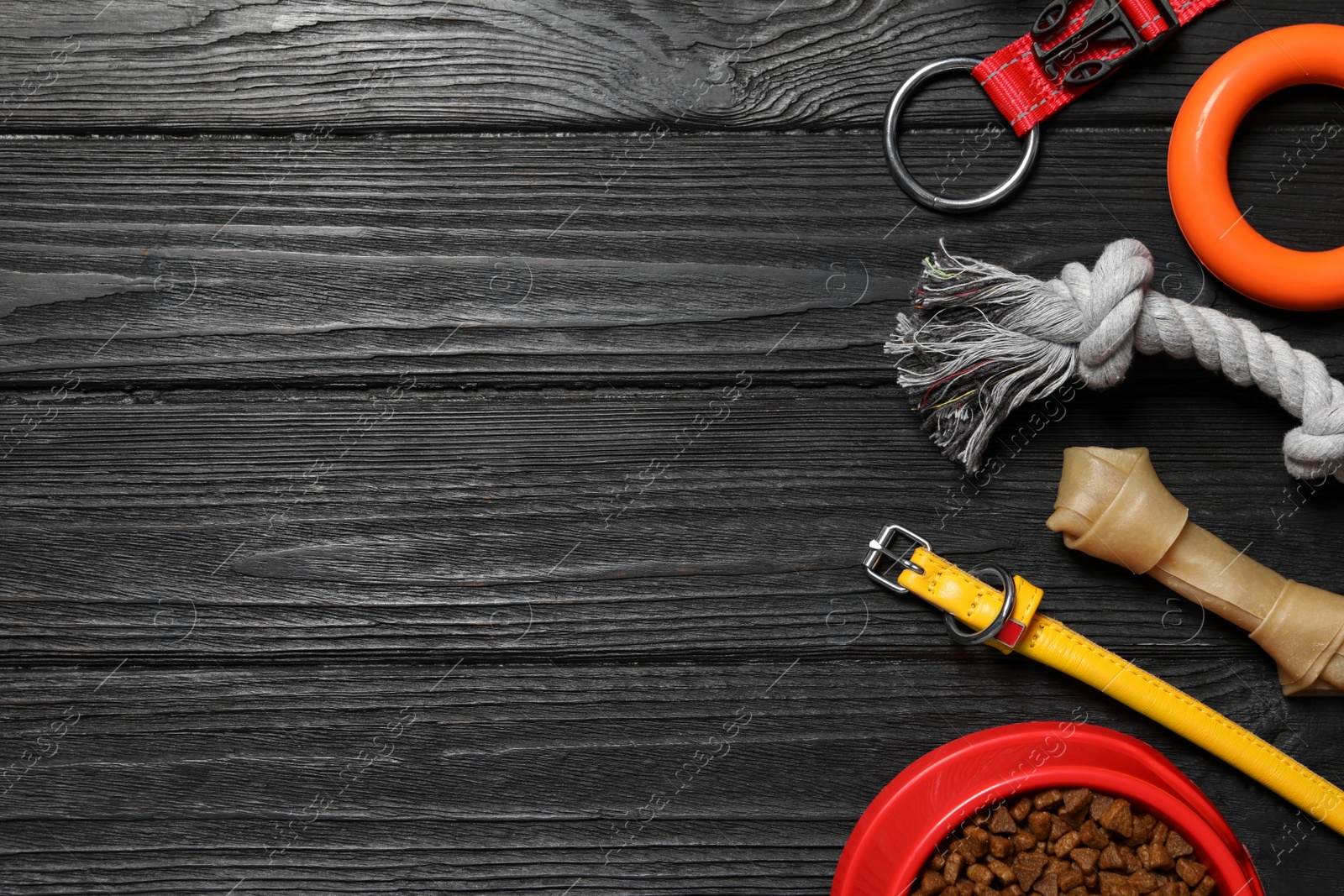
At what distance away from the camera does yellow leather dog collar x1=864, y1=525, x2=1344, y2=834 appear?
2.56ft

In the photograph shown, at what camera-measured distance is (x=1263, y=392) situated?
81 centimetres

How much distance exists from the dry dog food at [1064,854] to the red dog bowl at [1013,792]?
0.01 meters

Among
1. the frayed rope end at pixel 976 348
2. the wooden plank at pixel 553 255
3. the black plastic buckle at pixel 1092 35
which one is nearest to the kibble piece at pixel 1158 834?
the frayed rope end at pixel 976 348

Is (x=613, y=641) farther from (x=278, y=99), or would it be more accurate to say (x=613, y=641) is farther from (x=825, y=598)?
(x=278, y=99)

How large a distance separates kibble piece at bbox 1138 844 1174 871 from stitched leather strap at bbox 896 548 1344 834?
12 cm

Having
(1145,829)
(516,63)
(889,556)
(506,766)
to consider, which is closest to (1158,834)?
(1145,829)

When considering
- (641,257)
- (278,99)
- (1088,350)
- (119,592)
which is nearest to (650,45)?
(641,257)

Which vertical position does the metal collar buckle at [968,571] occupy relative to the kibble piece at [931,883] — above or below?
above

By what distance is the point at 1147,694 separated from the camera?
78cm

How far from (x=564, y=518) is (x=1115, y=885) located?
2.01ft

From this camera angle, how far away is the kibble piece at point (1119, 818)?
711 mm

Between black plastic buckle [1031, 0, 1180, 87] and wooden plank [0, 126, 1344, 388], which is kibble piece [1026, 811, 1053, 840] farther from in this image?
black plastic buckle [1031, 0, 1180, 87]

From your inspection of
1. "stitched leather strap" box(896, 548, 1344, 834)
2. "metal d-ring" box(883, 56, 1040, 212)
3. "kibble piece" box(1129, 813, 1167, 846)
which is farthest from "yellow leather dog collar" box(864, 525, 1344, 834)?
"metal d-ring" box(883, 56, 1040, 212)

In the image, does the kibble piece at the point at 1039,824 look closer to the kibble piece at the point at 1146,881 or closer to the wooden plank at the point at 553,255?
the kibble piece at the point at 1146,881
